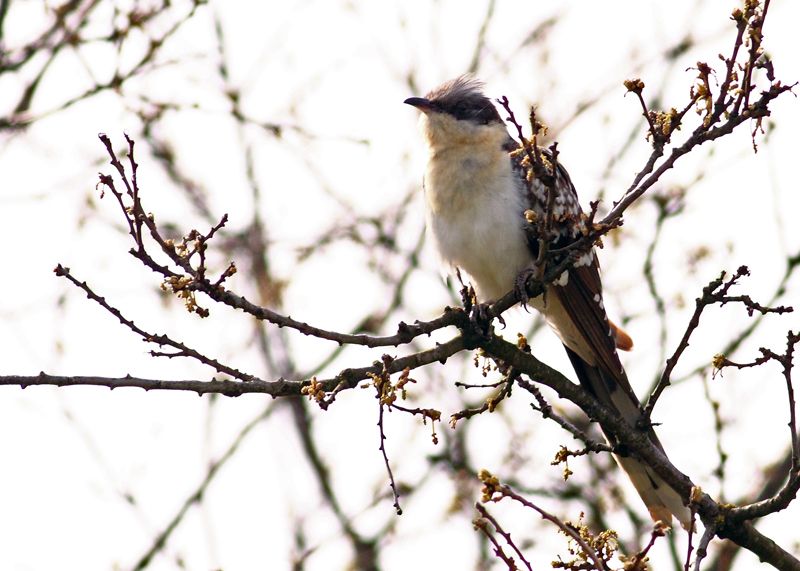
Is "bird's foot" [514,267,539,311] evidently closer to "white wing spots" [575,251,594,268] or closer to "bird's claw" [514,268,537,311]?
"bird's claw" [514,268,537,311]

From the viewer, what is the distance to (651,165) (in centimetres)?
411

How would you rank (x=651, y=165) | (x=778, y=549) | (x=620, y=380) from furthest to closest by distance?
(x=620, y=380) < (x=778, y=549) < (x=651, y=165)

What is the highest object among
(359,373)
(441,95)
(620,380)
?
(441,95)

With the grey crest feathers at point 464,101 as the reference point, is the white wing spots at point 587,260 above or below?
below

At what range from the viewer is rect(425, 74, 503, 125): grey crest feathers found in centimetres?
685

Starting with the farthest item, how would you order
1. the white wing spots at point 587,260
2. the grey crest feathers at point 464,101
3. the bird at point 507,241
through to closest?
the grey crest feathers at point 464,101 < the white wing spots at point 587,260 < the bird at point 507,241

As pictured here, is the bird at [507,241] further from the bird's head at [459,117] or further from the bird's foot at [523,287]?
the bird's foot at [523,287]

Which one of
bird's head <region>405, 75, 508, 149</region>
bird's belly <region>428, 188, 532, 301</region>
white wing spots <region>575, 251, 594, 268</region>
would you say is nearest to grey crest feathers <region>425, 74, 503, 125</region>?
bird's head <region>405, 75, 508, 149</region>

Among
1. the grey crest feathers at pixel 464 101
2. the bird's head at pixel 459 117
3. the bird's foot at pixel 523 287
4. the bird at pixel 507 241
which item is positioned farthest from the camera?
the grey crest feathers at pixel 464 101

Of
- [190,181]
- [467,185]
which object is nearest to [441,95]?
[467,185]

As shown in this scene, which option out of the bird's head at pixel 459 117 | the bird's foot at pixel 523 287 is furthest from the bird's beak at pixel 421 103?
the bird's foot at pixel 523 287

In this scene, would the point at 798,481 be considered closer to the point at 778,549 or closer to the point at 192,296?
the point at 778,549

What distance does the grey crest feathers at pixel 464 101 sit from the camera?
22.5ft

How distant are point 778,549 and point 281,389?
2.06 m
